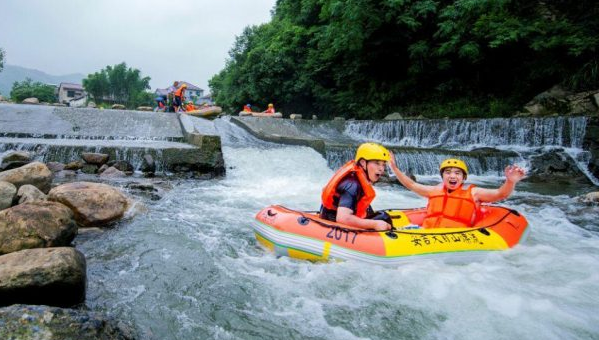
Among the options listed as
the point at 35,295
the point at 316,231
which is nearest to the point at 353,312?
the point at 316,231

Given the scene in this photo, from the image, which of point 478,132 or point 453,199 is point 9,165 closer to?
point 453,199

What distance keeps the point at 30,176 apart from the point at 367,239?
508 cm

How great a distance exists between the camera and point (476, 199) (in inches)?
188

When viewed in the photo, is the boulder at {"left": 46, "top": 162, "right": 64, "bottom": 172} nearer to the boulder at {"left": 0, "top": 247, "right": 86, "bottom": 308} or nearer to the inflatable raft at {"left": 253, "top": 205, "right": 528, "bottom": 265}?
the inflatable raft at {"left": 253, "top": 205, "right": 528, "bottom": 265}

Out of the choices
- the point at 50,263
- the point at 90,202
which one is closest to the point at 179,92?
the point at 90,202

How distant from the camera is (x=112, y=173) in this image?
8.49m

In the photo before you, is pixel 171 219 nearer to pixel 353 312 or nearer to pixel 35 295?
pixel 35 295

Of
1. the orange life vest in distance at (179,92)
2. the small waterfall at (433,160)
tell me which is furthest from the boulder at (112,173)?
the orange life vest in distance at (179,92)

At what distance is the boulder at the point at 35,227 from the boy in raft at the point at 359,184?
2751 millimetres

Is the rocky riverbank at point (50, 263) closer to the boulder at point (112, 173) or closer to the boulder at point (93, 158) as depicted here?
the boulder at point (112, 173)

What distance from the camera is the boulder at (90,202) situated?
15.9ft

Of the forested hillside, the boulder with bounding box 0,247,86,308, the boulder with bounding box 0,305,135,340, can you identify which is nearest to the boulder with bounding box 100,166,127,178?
the boulder with bounding box 0,247,86,308

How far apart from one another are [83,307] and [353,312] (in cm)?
210

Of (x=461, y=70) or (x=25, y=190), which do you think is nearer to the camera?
(x=25, y=190)
